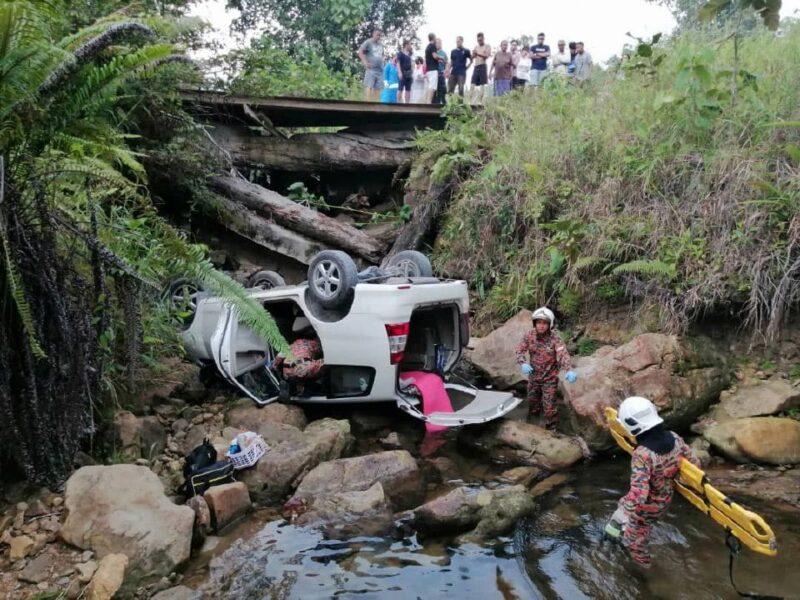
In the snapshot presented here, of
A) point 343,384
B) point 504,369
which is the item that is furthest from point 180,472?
point 504,369

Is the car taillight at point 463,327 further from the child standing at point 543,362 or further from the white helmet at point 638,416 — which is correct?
the white helmet at point 638,416

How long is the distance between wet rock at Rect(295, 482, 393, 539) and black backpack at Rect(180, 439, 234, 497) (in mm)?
794

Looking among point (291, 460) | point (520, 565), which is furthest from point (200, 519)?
point (520, 565)

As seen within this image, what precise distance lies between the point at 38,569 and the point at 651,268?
6299 millimetres

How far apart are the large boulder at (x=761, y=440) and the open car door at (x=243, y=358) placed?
4.56 meters

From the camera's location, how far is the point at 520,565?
4230mm

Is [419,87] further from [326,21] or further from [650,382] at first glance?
[650,382]

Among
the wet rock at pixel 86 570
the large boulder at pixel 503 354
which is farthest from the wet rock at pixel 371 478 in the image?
the large boulder at pixel 503 354

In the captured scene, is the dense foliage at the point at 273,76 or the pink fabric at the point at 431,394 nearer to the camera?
the pink fabric at the point at 431,394

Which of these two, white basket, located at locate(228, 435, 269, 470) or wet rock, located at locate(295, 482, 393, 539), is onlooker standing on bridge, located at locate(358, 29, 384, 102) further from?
wet rock, located at locate(295, 482, 393, 539)

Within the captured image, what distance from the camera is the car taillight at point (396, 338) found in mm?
5996

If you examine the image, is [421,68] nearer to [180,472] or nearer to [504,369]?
[504,369]

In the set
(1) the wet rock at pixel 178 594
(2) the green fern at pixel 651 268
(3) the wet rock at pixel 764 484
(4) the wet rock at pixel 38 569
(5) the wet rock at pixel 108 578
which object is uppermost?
(2) the green fern at pixel 651 268

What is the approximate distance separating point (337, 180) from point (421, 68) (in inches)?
186
